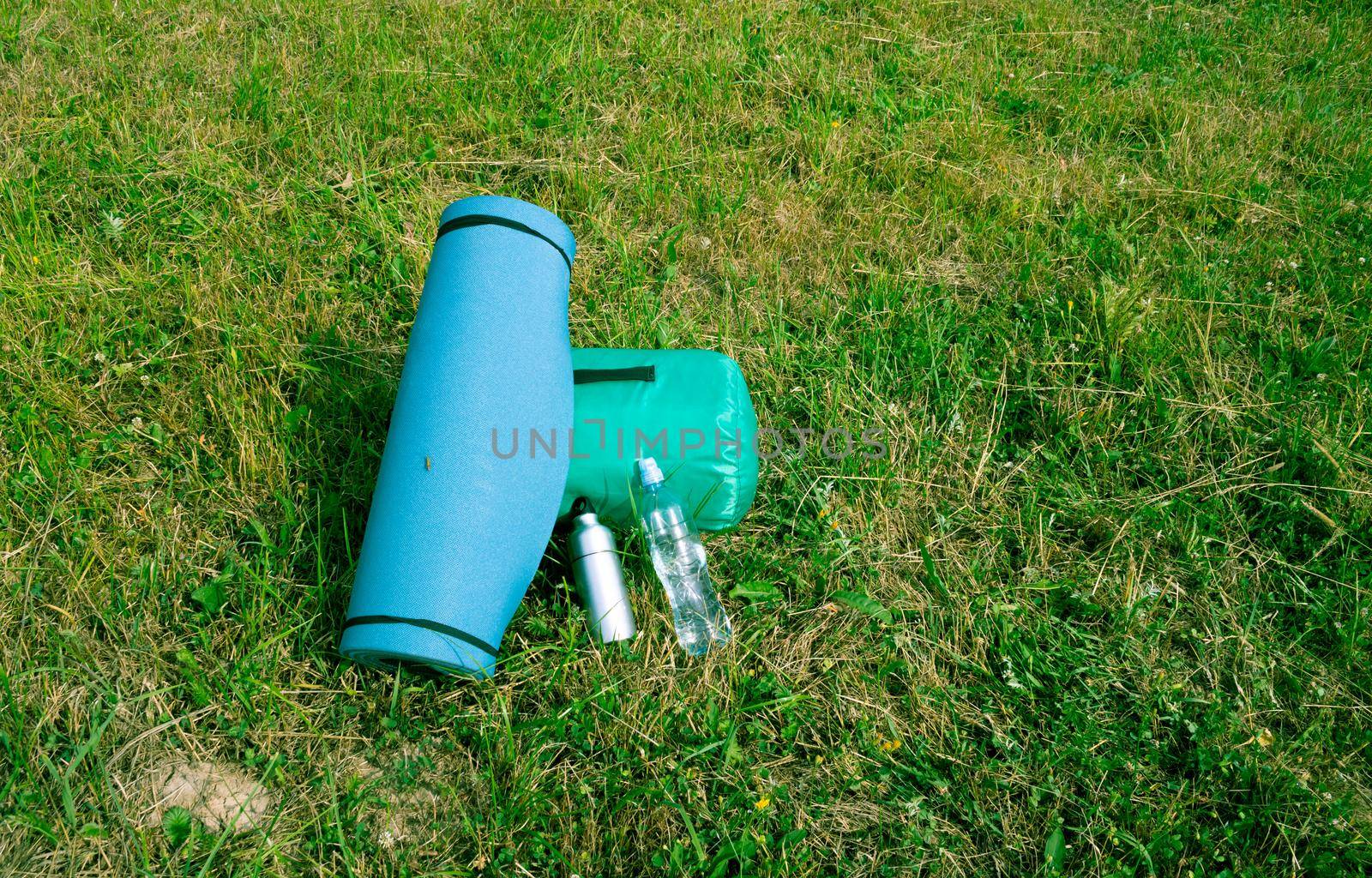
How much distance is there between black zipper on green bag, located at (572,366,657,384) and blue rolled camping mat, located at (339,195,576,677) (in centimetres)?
8

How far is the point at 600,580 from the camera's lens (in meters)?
2.17

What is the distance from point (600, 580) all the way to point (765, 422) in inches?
32.1

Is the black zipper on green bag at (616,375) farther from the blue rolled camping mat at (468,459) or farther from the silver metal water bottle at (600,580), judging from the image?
the silver metal water bottle at (600,580)

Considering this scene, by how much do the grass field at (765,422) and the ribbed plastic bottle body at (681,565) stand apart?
0.07m

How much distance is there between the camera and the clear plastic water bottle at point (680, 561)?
7.29 feet

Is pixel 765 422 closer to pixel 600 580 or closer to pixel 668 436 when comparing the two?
pixel 668 436

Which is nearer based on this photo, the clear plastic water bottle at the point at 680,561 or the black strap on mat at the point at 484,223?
the clear plastic water bottle at the point at 680,561

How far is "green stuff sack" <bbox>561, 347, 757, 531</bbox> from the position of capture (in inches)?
89.1

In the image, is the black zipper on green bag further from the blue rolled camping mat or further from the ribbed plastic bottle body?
the ribbed plastic bottle body

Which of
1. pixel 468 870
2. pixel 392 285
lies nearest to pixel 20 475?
pixel 392 285

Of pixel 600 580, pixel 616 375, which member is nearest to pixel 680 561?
pixel 600 580

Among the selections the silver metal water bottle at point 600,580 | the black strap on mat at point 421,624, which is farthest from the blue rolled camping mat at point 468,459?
the silver metal water bottle at point 600,580

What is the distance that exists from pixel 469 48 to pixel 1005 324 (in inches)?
104

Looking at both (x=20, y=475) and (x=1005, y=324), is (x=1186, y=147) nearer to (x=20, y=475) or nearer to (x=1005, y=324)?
(x=1005, y=324)
